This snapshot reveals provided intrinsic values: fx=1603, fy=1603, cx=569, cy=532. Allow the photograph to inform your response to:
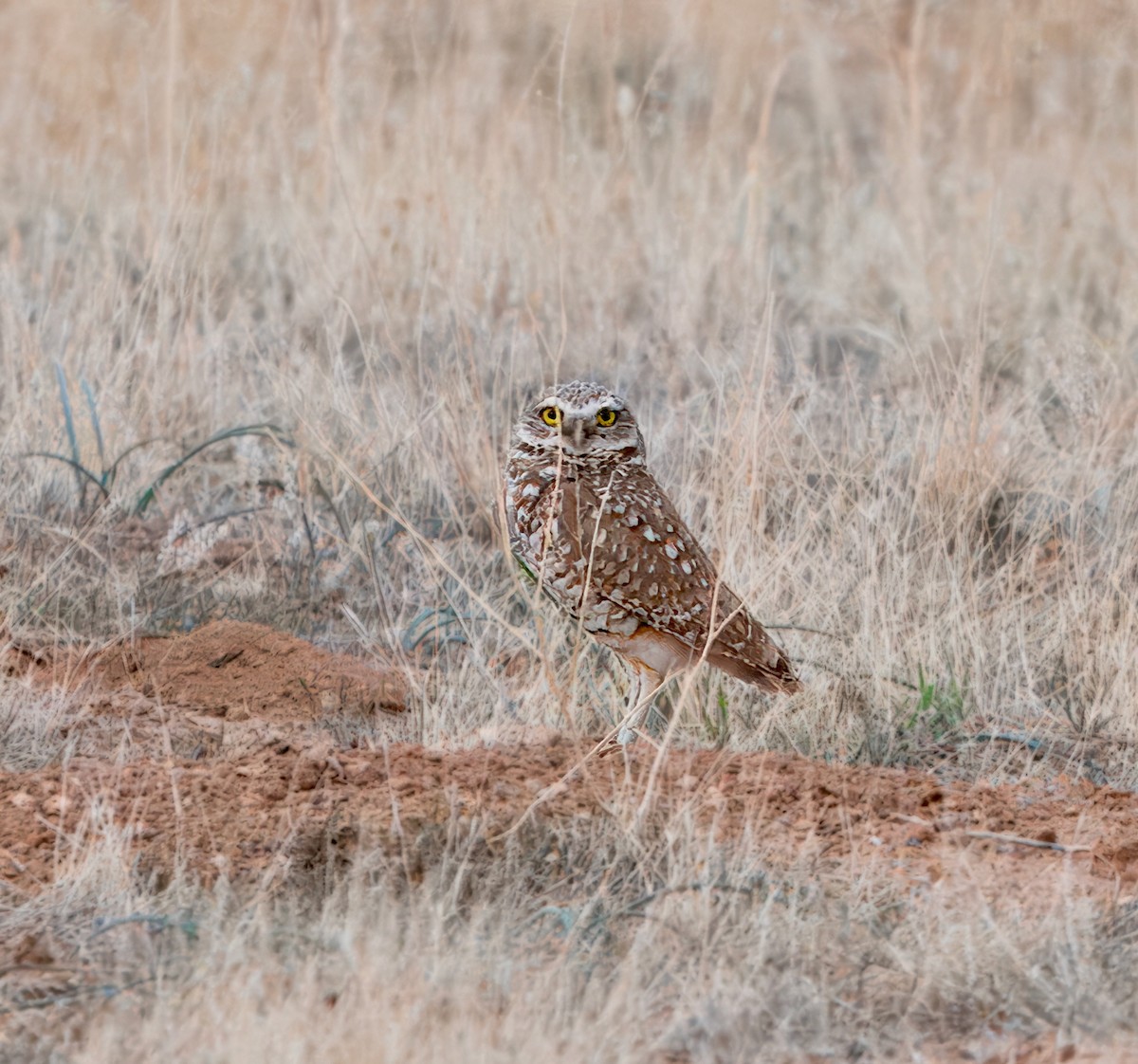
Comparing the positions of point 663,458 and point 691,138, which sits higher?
point 691,138

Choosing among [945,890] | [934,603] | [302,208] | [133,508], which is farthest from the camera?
[302,208]

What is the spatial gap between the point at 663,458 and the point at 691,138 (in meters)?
4.80

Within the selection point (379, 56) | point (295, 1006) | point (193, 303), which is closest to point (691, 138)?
point (379, 56)

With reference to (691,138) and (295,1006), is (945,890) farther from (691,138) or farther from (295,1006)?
(691,138)

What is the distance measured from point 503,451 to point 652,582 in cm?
192

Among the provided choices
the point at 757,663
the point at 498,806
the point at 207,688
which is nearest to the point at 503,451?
the point at 207,688

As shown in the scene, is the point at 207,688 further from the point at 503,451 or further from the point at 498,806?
the point at 503,451

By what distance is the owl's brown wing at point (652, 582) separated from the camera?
3.74 meters

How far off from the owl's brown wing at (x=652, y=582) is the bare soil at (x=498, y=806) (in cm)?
25

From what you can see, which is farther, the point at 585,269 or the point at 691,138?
the point at 691,138

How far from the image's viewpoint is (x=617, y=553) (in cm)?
374

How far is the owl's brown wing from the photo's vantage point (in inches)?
147

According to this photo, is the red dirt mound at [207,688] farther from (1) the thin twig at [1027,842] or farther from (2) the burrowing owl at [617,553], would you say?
(1) the thin twig at [1027,842]

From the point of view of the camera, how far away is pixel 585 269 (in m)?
7.00
